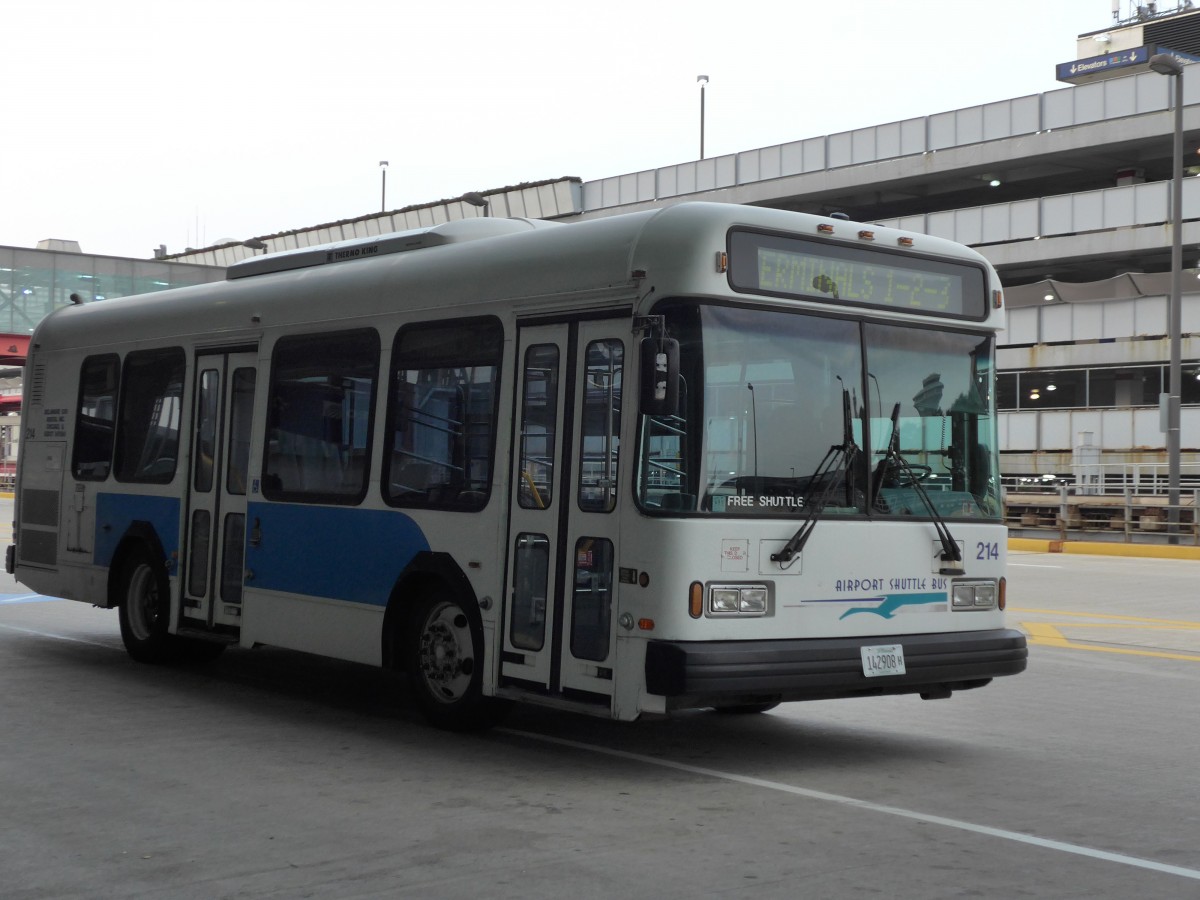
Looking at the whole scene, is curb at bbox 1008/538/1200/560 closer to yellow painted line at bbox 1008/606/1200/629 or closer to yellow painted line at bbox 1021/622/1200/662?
yellow painted line at bbox 1008/606/1200/629

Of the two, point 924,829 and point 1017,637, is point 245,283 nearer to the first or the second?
point 1017,637

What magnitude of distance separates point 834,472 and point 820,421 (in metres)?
0.29

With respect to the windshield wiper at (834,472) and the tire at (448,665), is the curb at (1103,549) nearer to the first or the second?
the windshield wiper at (834,472)

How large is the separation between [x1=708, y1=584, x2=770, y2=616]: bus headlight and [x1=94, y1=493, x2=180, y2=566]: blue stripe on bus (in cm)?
550

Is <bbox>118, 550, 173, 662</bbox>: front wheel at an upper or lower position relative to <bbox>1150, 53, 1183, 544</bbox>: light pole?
lower

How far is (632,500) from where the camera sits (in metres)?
7.83

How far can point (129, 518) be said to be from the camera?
12.4m

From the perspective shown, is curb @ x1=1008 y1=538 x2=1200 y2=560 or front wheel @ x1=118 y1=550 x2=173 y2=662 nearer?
front wheel @ x1=118 y1=550 x2=173 y2=662

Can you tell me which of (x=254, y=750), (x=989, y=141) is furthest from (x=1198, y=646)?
(x=989, y=141)

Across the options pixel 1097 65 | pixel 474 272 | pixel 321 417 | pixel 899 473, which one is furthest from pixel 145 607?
pixel 1097 65

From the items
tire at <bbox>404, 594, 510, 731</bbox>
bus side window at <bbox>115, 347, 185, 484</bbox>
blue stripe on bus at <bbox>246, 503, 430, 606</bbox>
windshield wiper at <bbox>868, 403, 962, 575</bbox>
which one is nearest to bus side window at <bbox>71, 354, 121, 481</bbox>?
bus side window at <bbox>115, 347, 185, 484</bbox>

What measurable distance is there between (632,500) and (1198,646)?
8405 millimetres

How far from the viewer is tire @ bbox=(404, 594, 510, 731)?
8.79 metres

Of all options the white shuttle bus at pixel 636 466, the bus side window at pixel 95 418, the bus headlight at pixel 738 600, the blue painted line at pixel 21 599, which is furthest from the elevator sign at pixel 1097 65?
the bus headlight at pixel 738 600
